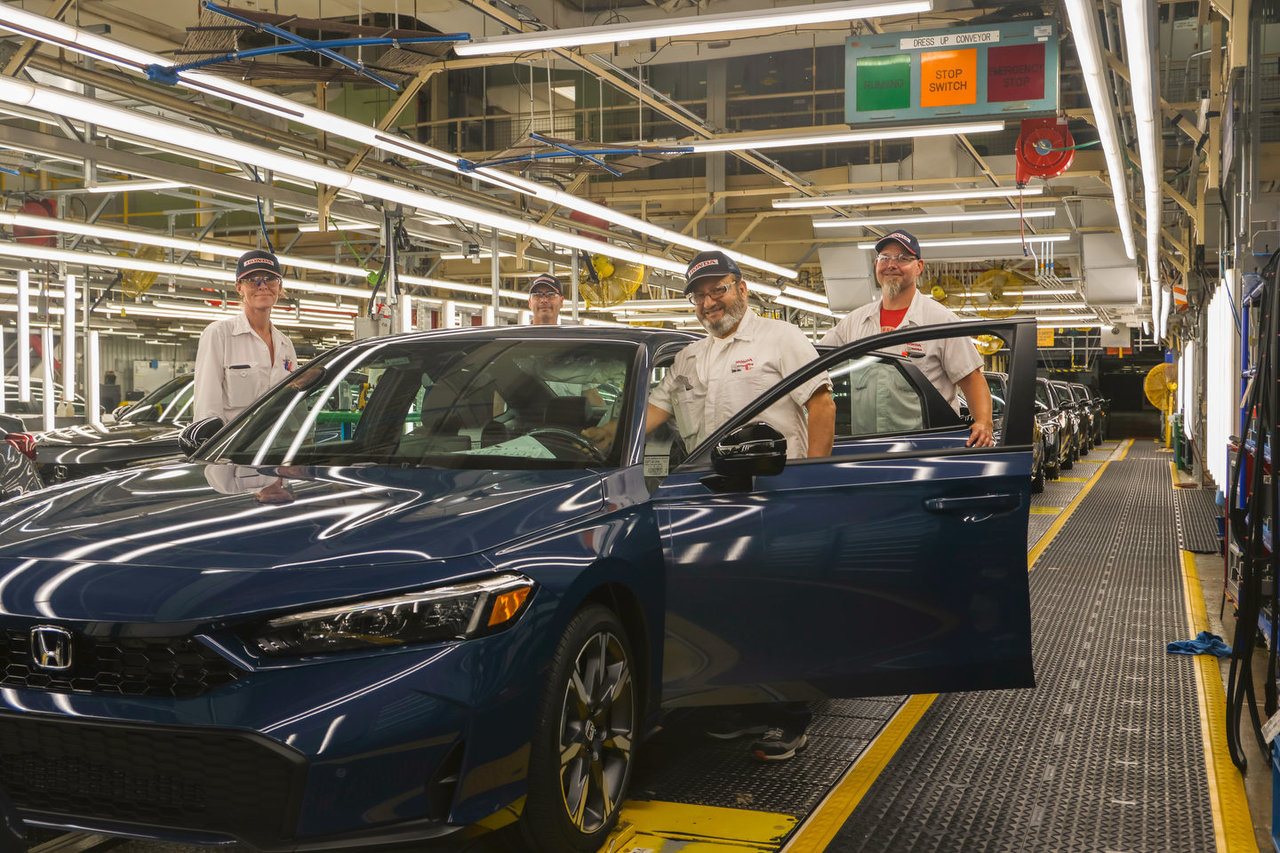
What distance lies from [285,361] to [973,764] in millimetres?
4003

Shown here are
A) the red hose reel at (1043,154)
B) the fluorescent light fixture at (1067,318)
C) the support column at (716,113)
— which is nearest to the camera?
the red hose reel at (1043,154)

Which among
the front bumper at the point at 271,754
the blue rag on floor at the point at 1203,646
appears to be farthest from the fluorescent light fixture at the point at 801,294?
the front bumper at the point at 271,754

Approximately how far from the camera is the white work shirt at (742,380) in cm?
414

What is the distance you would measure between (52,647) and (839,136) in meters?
8.76

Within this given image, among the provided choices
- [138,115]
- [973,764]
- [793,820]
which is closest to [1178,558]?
[973,764]

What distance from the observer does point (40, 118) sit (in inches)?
408

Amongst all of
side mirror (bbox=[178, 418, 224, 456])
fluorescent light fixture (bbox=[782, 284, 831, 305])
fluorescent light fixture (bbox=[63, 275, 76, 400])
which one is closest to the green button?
side mirror (bbox=[178, 418, 224, 456])

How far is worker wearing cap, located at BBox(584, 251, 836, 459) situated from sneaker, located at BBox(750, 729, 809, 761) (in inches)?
37.5

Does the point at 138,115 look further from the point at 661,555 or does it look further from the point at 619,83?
the point at 661,555

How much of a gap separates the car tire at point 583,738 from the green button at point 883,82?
24.0ft

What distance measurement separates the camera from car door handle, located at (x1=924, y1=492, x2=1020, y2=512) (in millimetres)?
3482

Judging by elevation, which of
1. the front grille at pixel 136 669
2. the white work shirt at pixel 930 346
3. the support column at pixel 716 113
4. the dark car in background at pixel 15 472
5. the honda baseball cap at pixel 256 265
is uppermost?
the support column at pixel 716 113

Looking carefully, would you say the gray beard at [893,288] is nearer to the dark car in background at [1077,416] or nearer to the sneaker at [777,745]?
the sneaker at [777,745]

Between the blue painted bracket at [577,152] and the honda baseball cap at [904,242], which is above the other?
the blue painted bracket at [577,152]
